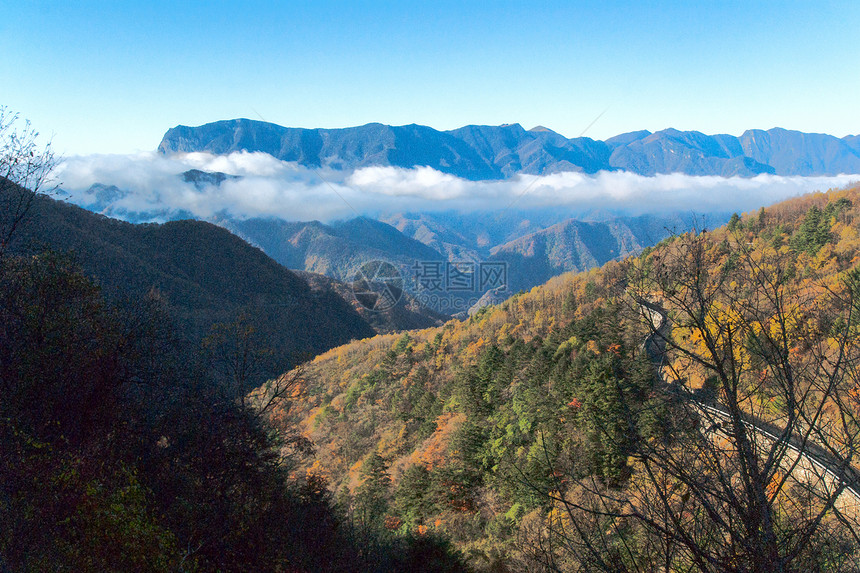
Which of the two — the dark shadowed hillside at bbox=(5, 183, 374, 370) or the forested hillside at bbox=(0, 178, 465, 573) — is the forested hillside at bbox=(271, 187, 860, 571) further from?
the dark shadowed hillside at bbox=(5, 183, 374, 370)

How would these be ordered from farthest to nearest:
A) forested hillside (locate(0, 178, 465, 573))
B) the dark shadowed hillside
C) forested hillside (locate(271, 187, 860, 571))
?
the dark shadowed hillside, forested hillside (locate(0, 178, 465, 573)), forested hillside (locate(271, 187, 860, 571))

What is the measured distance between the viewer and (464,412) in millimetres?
27266

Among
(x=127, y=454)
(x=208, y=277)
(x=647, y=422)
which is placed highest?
(x=127, y=454)

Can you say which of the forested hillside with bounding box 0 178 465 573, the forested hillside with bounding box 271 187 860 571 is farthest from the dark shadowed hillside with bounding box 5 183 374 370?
the forested hillside with bounding box 0 178 465 573

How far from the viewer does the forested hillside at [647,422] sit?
10.2 feet

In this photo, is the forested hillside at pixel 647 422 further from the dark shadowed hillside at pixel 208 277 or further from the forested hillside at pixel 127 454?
the dark shadowed hillside at pixel 208 277

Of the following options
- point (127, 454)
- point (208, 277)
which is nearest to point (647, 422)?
point (127, 454)

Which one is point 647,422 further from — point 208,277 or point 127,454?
point 208,277

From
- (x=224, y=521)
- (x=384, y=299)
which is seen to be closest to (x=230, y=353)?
(x=224, y=521)

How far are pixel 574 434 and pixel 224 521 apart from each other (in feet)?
47.6

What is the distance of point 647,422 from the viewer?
12406 millimetres

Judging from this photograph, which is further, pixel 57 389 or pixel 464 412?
pixel 464 412

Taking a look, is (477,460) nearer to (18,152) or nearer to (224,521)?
(224,521)

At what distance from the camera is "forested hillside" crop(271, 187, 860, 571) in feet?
10.2
